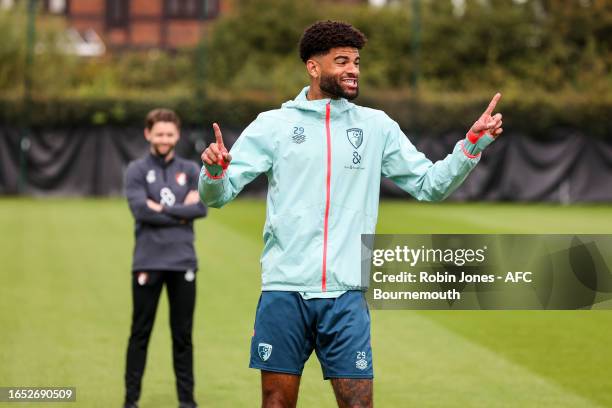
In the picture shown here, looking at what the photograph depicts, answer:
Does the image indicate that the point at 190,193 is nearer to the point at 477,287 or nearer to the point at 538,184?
the point at 477,287

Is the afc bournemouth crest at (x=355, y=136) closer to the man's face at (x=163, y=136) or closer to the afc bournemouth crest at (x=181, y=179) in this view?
the man's face at (x=163, y=136)

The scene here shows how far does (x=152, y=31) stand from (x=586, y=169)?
5937 centimetres

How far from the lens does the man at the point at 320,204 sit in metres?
5.11

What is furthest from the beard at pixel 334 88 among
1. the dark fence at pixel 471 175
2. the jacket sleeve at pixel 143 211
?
the dark fence at pixel 471 175

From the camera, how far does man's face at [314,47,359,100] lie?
5.22 m

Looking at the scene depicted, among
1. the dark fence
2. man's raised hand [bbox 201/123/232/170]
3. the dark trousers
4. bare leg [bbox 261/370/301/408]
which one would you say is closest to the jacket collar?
man's raised hand [bbox 201/123/232/170]

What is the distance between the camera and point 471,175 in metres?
31.2

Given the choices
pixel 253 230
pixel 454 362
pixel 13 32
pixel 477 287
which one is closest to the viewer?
pixel 477 287

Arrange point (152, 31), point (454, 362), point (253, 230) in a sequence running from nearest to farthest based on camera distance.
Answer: point (454, 362) < point (253, 230) < point (152, 31)

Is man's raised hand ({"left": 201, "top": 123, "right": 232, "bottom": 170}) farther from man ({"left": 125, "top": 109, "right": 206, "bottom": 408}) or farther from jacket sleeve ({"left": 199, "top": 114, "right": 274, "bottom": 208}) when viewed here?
man ({"left": 125, "top": 109, "right": 206, "bottom": 408})

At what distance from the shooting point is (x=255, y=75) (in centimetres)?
4325

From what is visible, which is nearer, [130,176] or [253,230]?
[130,176]

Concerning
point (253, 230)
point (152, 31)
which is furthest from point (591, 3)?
point (152, 31)

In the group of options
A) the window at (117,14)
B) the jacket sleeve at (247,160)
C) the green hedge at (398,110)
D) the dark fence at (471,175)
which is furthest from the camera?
the window at (117,14)
